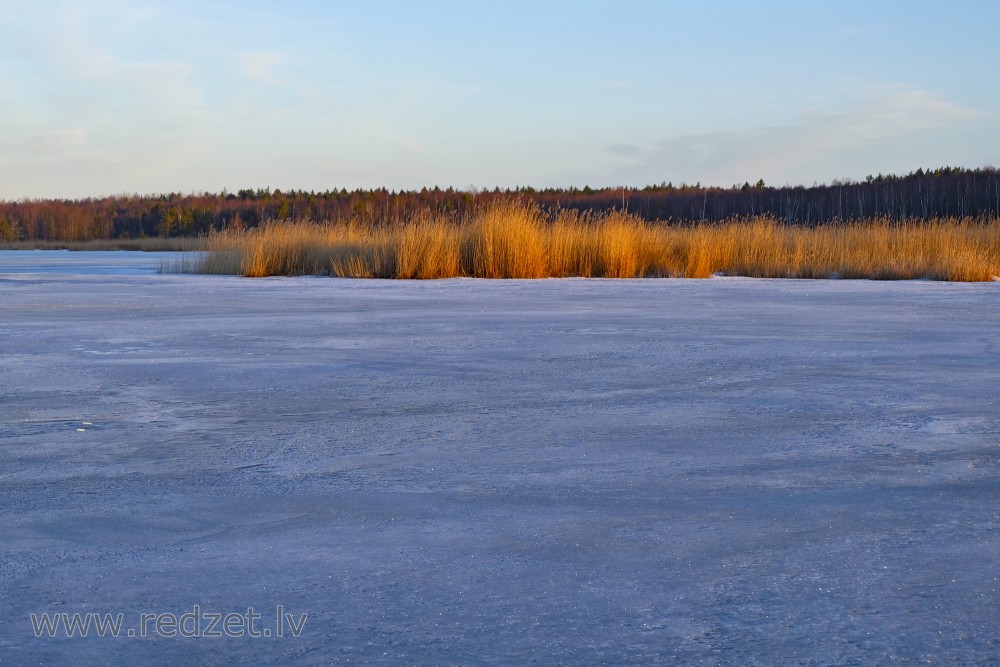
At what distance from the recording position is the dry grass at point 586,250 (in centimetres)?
1234

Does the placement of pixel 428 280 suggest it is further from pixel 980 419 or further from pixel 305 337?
pixel 980 419

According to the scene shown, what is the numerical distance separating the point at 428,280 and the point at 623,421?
863 cm

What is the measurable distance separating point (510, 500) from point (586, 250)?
35.5 feet

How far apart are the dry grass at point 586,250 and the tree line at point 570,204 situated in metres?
12.7

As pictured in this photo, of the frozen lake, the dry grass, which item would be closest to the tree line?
the dry grass

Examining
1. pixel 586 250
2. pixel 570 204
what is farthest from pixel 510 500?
pixel 570 204

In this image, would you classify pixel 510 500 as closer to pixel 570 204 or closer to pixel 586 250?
pixel 586 250

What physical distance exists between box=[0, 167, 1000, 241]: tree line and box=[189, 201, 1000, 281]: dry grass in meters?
12.7

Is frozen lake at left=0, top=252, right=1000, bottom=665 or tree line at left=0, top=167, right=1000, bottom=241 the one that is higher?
tree line at left=0, top=167, right=1000, bottom=241

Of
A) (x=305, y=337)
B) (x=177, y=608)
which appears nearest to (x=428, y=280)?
(x=305, y=337)

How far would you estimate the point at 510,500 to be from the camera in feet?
7.20

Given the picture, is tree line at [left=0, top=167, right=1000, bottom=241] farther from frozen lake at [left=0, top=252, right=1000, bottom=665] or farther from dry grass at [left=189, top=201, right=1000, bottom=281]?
frozen lake at [left=0, top=252, right=1000, bottom=665]

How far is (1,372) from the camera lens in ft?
13.4

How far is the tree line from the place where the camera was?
103ft
